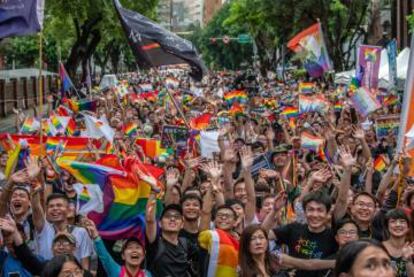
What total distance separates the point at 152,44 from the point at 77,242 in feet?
22.7

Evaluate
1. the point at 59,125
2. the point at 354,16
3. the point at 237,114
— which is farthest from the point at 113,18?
the point at 59,125

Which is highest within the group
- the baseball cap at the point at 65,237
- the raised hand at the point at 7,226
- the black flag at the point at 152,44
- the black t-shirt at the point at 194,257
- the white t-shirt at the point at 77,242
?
the black flag at the point at 152,44

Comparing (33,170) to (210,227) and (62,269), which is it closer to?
(210,227)

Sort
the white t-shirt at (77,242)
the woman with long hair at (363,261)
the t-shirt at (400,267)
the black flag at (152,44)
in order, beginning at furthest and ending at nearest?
1. the black flag at (152,44)
2. the white t-shirt at (77,242)
3. the t-shirt at (400,267)
4. the woman with long hair at (363,261)

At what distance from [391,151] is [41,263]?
8252 mm

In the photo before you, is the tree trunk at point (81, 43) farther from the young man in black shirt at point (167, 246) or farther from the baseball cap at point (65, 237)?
the baseball cap at point (65, 237)

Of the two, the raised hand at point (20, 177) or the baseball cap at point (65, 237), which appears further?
the raised hand at point (20, 177)

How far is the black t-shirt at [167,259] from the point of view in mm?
6898

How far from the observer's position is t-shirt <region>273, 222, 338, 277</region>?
6.73 meters

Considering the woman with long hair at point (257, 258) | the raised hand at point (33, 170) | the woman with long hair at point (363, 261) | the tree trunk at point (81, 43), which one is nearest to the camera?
the woman with long hair at point (363, 261)

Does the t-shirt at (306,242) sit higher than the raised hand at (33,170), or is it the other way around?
the raised hand at (33,170)

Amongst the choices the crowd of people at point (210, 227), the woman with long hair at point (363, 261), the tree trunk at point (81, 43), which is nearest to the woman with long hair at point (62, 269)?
the crowd of people at point (210, 227)

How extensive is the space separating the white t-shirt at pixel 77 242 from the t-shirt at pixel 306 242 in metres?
1.41

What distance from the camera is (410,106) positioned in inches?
375
